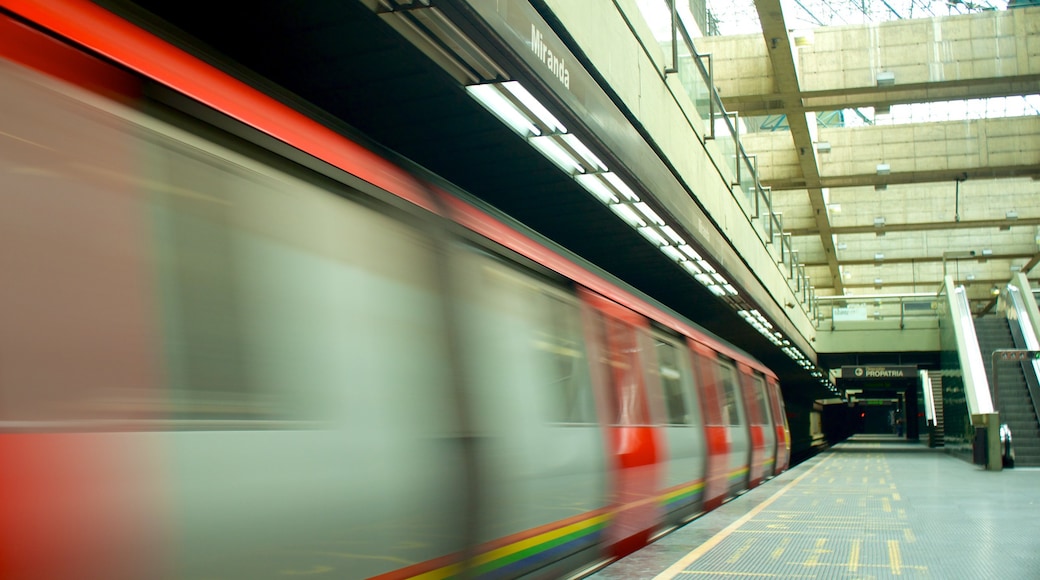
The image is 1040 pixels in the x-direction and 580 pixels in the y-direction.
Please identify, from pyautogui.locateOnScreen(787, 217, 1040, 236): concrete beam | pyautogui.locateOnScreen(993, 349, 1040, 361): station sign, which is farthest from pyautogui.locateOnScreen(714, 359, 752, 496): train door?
pyautogui.locateOnScreen(787, 217, 1040, 236): concrete beam

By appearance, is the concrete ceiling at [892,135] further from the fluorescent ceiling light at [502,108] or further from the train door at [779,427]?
the fluorescent ceiling light at [502,108]

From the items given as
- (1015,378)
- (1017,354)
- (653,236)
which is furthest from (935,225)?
(653,236)

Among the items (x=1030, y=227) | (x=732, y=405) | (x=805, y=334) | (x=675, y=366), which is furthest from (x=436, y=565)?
(x=1030, y=227)

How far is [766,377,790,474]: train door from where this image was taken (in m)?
19.0

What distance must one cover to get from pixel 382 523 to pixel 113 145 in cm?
189

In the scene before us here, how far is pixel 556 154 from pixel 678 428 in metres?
3.65

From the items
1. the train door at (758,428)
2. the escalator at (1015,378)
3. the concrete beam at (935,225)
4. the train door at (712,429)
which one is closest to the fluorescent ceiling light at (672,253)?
the train door at (712,429)

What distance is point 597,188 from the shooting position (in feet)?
28.5

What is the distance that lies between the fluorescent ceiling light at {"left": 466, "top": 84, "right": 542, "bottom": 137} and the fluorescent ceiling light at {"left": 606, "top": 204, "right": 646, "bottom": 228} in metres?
2.58

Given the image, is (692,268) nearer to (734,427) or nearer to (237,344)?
(734,427)

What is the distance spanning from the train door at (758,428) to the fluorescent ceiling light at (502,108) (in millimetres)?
9454

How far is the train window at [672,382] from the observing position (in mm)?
9297

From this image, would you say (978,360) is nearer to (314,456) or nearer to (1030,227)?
(1030,227)

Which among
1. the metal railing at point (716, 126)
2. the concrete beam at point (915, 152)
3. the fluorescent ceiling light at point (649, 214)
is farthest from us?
the concrete beam at point (915, 152)
